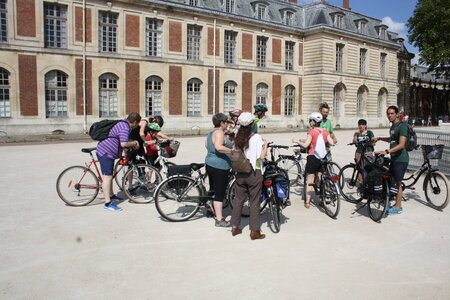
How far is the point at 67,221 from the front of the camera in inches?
237

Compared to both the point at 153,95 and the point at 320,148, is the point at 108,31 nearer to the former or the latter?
the point at 153,95

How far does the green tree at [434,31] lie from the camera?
34500mm

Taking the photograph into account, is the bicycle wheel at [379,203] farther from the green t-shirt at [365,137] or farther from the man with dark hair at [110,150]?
the man with dark hair at [110,150]

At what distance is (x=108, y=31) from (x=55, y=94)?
17.1 feet

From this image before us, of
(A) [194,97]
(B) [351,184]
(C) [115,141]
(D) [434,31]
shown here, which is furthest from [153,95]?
(D) [434,31]

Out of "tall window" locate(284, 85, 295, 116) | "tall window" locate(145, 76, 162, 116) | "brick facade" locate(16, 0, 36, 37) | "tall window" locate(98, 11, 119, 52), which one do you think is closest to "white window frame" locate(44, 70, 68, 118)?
"brick facade" locate(16, 0, 36, 37)

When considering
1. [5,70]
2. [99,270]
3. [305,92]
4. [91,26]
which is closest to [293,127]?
[305,92]

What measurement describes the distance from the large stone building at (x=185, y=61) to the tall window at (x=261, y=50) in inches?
4.3

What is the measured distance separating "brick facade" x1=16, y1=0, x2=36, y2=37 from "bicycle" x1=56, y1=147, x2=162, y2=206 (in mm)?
18943

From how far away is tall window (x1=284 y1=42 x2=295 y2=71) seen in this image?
35188mm

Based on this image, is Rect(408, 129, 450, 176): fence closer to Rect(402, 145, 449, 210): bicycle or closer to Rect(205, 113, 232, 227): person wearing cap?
Rect(402, 145, 449, 210): bicycle

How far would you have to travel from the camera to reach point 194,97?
29688 mm

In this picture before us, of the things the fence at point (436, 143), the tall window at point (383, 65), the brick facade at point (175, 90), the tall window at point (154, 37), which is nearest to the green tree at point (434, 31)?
the tall window at point (383, 65)

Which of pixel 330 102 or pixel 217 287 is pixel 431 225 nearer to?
pixel 217 287
